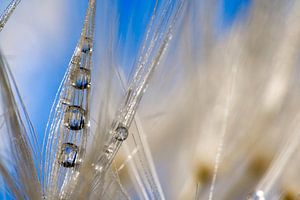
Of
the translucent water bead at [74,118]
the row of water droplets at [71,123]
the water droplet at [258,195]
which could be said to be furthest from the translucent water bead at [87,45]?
the water droplet at [258,195]

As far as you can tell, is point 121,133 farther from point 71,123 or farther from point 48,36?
point 48,36

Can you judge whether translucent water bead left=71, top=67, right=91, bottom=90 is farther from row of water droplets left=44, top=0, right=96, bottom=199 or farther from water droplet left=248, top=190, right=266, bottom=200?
water droplet left=248, top=190, right=266, bottom=200

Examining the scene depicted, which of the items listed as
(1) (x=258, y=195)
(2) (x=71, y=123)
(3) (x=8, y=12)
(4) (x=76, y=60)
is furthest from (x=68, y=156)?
(1) (x=258, y=195)

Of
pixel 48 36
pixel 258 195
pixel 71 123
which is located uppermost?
pixel 48 36

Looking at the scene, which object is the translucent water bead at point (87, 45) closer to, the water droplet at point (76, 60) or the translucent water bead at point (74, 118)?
the water droplet at point (76, 60)

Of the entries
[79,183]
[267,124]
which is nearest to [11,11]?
[79,183]
